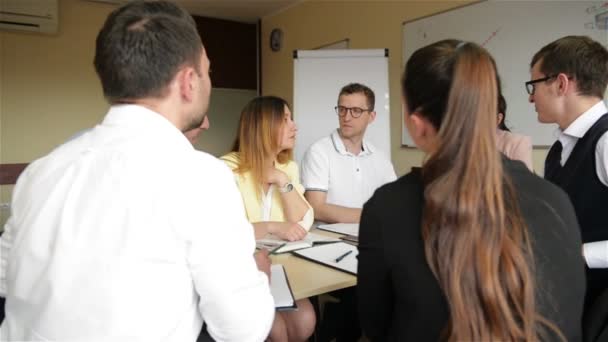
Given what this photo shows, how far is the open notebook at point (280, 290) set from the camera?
1.10m

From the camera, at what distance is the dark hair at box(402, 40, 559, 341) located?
777 mm

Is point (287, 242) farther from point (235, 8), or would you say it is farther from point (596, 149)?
point (235, 8)

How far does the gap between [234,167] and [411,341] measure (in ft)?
4.30

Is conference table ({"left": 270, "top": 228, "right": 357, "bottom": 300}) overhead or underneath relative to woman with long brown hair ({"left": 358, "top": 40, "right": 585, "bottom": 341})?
underneath

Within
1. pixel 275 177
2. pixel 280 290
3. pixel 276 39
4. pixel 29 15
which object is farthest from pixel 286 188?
pixel 29 15

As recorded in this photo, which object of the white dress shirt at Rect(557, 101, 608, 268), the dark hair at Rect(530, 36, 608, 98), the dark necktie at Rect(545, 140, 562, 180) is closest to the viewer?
the white dress shirt at Rect(557, 101, 608, 268)

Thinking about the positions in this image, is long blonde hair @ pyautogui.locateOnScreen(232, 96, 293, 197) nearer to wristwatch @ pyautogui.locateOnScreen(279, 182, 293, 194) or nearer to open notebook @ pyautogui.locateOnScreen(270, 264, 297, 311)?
wristwatch @ pyautogui.locateOnScreen(279, 182, 293, 194)

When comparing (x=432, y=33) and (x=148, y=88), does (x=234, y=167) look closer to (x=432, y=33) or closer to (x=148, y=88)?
(x=148, y=88)

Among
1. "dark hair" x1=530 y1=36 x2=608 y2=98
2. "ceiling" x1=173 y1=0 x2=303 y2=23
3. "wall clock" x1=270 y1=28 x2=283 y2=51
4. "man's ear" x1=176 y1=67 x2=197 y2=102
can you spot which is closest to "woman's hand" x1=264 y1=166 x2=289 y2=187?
"man's ear" x1=176 y1=67 x2=197 y2=102

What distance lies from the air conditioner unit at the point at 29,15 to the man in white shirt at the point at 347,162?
10.6 ft

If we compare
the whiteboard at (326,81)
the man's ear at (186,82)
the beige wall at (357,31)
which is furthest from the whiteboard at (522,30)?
the man's ear at (186,82)

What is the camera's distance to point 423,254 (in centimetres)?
83

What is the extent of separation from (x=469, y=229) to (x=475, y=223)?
0.02 m

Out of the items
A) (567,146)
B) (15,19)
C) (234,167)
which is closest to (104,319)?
(234,167)
